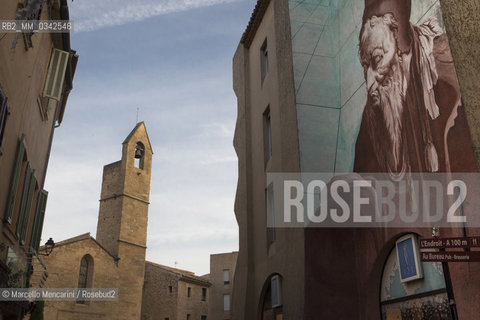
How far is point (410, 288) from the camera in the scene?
7.27m

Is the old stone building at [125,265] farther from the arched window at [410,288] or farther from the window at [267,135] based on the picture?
the arched window at [410,288]

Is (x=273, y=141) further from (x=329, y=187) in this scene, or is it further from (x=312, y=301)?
(x=312, y=301)

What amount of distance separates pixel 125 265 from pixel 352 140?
25.7 metres

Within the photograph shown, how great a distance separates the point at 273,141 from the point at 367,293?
4.95 metres

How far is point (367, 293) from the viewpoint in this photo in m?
8.30

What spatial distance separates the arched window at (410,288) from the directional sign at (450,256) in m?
2.17

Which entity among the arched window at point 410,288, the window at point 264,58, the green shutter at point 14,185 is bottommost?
the arched window at point 410,288

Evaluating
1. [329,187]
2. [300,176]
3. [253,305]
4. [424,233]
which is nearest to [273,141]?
[300,176]

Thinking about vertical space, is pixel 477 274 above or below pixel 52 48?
below

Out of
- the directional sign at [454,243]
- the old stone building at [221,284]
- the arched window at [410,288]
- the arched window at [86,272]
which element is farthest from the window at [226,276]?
the directional sign at [454,243]

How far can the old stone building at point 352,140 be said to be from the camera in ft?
19.6

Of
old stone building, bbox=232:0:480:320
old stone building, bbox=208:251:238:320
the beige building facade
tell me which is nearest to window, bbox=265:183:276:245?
old stone building, bbox=232:0:480:320

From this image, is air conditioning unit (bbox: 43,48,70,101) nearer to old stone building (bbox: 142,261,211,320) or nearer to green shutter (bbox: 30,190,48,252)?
green shutter (bbox: 30,190,48,252)

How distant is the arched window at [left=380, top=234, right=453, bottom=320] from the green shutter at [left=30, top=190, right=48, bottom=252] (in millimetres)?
8172
